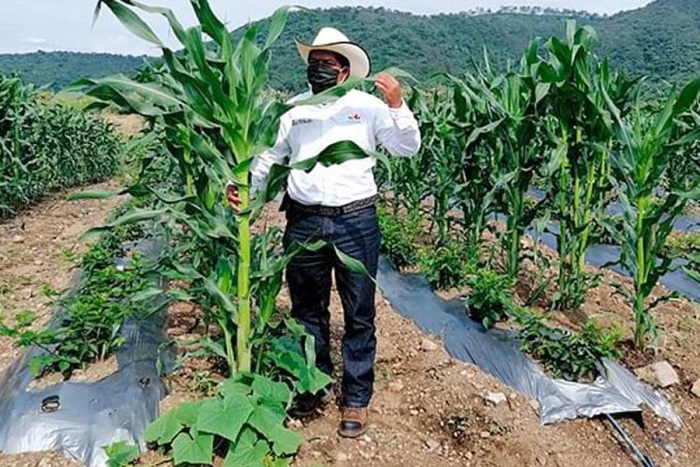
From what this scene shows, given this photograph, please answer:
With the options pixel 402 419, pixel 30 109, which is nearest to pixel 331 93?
pixel 402 419

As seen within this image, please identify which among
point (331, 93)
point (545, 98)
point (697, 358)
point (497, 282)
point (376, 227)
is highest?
point (331, 93)

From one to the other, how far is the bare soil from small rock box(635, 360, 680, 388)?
0.06 m

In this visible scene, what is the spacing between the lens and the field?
8.12 feet

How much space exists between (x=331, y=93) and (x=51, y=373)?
1.94 m

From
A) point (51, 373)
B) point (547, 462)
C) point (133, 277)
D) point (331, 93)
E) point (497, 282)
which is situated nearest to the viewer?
point (331, 93)

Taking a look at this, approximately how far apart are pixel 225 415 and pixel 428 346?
176 cm

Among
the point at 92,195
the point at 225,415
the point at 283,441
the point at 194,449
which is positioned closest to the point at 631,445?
the point at 283,441

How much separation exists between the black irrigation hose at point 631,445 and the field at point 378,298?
39mm

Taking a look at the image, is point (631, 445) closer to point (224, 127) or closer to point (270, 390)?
point (270, 390)

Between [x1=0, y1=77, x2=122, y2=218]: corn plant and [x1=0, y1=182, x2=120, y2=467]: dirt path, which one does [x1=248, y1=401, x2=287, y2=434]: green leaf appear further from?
[x1=0, y1=77, x2=122, y2=218]: corn plant

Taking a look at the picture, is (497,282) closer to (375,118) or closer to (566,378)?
(566,378)

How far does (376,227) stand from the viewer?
9.36 ft

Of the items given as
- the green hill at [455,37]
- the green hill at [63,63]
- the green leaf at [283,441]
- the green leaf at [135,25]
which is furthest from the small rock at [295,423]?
the green hill at [63,63]

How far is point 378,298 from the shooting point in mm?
4867
